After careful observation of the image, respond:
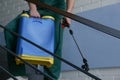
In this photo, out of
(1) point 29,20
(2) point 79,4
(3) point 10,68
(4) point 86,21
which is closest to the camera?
(4) point 86,21

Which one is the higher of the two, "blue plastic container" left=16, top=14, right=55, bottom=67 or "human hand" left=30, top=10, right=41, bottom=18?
"human hand" left=30, top=10, right=41, bottom=18

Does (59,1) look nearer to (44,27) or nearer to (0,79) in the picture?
(44,27)

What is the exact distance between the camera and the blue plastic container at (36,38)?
5.03 ft

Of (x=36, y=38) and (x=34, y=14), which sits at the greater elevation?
(x=34, y=14)

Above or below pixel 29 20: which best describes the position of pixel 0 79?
below

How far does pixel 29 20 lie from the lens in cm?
158

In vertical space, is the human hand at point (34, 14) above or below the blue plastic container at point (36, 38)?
above

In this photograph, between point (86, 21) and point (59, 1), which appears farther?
point (59, 1)

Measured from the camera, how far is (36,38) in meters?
1.56

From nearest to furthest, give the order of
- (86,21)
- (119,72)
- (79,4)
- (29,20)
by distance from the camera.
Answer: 1. (86,21)
2. (29,20)
3. (119,72)
4. (79,4)

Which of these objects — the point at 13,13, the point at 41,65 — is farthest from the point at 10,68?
the point at 13,13

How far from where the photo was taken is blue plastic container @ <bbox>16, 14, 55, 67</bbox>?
1532mm

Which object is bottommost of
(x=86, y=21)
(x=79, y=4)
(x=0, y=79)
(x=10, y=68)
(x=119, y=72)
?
(x=0, y=79)

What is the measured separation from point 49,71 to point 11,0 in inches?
68.7
